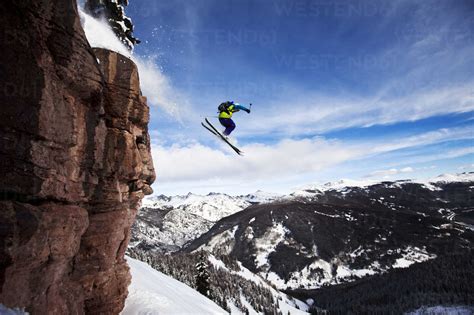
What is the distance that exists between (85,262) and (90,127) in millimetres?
8174

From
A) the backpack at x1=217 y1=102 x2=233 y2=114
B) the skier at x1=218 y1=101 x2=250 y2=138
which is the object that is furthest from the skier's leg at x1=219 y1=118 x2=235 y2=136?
the backpack at x1=217 y1=102 x2=233 y2=114

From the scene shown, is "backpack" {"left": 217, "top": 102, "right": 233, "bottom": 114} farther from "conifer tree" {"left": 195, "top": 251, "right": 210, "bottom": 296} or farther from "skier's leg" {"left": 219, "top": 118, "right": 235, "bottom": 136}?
"conifer tree" {"left": 195, "top": 251, "right": 210, "bottom": 296}

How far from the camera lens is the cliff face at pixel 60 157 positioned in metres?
11.9

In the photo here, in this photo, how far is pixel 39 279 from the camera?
44.5 ft

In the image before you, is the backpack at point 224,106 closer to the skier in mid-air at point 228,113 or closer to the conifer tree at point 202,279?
the skier in mid-air at point 228,113

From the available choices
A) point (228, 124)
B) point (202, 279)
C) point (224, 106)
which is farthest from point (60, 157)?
point (202, 279)

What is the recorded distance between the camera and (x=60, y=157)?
1427 centimetres

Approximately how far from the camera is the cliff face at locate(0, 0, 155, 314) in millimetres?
11914

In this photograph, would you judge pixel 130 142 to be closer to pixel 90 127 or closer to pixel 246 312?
pixel 90 127

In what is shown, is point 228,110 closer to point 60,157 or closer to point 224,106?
point 224,106

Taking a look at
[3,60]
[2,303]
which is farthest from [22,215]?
[3,60]

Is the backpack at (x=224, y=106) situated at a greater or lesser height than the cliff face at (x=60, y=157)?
greater

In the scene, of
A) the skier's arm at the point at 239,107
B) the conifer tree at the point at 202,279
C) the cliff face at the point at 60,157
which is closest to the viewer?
the cliff face at the point at 60,157

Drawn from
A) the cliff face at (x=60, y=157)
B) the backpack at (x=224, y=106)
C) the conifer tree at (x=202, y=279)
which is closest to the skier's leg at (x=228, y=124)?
the backpack at (x=224, y=106)
